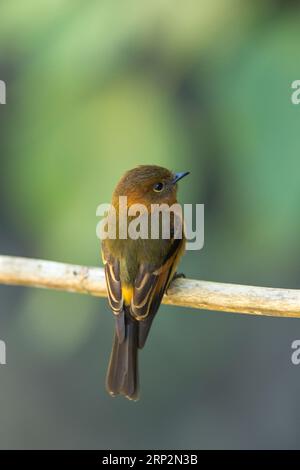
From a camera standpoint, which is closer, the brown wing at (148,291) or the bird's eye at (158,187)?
the brown wing at (148,291)

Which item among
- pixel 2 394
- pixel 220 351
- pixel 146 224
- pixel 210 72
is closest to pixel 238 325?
pixel 220 351

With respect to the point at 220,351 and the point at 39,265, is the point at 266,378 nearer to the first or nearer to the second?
the point at 220,351

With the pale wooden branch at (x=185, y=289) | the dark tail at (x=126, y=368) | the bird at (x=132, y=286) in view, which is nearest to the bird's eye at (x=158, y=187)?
the bird at (x=132, y=286)

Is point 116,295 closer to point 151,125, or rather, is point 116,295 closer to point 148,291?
point 148,291

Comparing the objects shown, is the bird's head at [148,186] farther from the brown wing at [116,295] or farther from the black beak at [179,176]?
the brown wing at [116,295]

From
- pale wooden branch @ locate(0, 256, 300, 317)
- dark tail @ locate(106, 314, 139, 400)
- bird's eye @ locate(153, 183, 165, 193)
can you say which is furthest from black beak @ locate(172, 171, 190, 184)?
dark tail @ locate(106, 314, 139, 400)

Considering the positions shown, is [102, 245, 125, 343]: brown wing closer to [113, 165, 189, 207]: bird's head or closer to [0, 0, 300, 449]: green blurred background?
[0, 0, 300, 449]: green blurred background
